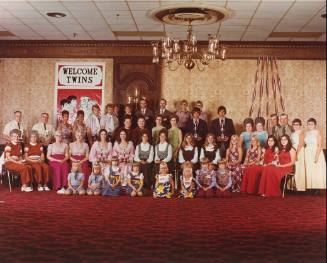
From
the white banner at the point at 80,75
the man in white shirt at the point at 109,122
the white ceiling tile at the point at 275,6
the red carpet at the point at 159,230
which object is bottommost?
the red carpet at the point at 159,230

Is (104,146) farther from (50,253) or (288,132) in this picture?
(50,253)

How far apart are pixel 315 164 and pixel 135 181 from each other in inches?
138

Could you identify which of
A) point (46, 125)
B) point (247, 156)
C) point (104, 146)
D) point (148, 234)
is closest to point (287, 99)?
point (247, 156)

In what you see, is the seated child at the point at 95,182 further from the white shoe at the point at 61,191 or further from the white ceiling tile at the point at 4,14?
the white ceiling tile at the point at 4,14

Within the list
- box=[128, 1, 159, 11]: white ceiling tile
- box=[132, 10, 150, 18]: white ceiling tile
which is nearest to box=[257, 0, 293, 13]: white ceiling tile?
box=[128, 1, 159, 11]: white ceiling tile

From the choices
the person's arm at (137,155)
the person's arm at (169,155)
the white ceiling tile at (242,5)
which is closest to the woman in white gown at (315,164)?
the person's arm at (169,155)

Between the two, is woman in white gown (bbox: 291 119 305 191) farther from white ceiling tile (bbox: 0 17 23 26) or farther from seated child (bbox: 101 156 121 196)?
white ceiling tile (bbox: 0 17 23 26)

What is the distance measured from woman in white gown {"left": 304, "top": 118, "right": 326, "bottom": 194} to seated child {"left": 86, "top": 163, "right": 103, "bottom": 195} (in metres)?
3.91

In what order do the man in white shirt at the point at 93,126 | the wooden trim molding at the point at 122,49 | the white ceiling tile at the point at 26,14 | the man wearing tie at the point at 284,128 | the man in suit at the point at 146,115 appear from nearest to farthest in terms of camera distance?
the white ceiling tile at the point at 26,14, the man wearing tie at the point at 284,128, the man in white shirt at the point at 93,126, the man in suit at the point at 146,115, the wooden trim molding at the point at 122,49

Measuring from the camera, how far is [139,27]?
31.5 feet

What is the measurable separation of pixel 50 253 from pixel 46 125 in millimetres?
6749

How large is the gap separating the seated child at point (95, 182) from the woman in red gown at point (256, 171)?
8.66 feet

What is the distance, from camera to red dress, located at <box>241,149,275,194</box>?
8047 millimetres

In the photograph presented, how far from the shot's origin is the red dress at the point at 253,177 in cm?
805
